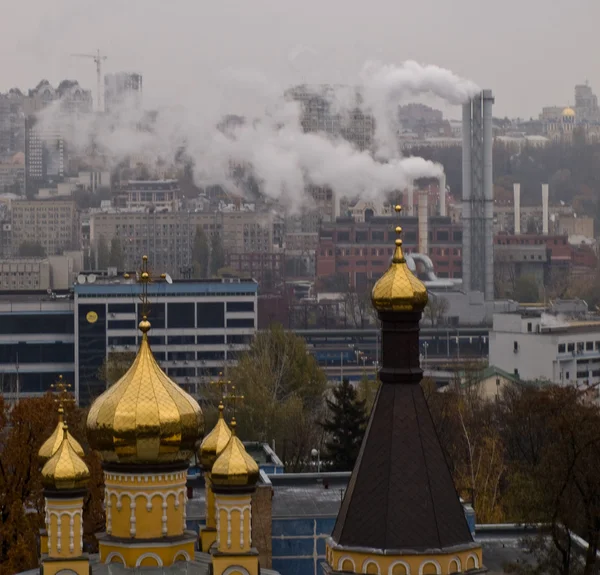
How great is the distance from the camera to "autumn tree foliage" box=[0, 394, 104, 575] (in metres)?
26.6

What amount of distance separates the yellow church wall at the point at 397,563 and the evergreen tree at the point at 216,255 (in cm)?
9096

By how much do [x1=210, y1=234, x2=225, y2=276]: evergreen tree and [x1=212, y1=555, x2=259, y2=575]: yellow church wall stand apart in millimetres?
86291

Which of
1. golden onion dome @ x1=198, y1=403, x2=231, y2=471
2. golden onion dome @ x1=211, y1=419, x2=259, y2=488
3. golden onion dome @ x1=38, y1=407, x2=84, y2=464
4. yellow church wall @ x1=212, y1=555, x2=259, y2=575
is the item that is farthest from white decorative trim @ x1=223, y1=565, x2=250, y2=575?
golden onion dome @ x1=38, y1=407, x2=84, y2=464

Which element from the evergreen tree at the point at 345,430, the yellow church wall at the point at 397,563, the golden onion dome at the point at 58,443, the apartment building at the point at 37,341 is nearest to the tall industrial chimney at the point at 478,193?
the apartment building at the point at 37,341

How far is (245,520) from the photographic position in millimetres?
20016

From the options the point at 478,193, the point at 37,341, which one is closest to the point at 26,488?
the point at 37,341

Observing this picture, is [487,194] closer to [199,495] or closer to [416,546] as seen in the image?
[199,495]

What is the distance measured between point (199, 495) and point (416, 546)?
14558 millimetres

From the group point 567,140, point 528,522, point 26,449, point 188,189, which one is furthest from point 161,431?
point 567,140

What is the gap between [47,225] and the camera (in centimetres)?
12125

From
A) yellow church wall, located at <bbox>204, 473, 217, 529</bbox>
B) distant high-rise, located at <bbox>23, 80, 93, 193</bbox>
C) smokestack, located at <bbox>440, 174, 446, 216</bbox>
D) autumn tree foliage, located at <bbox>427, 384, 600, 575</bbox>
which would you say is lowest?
autumn tree foliage, located at <bbox>427, 384, 600, 575</bbox>

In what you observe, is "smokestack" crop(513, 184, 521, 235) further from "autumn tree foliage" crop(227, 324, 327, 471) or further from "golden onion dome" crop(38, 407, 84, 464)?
"golden onion dome" crop(38, 407, 84, 464)

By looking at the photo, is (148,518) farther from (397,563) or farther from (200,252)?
(200,252)

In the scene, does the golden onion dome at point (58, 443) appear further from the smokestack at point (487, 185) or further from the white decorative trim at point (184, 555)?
the smokestack at point (487, 185)
